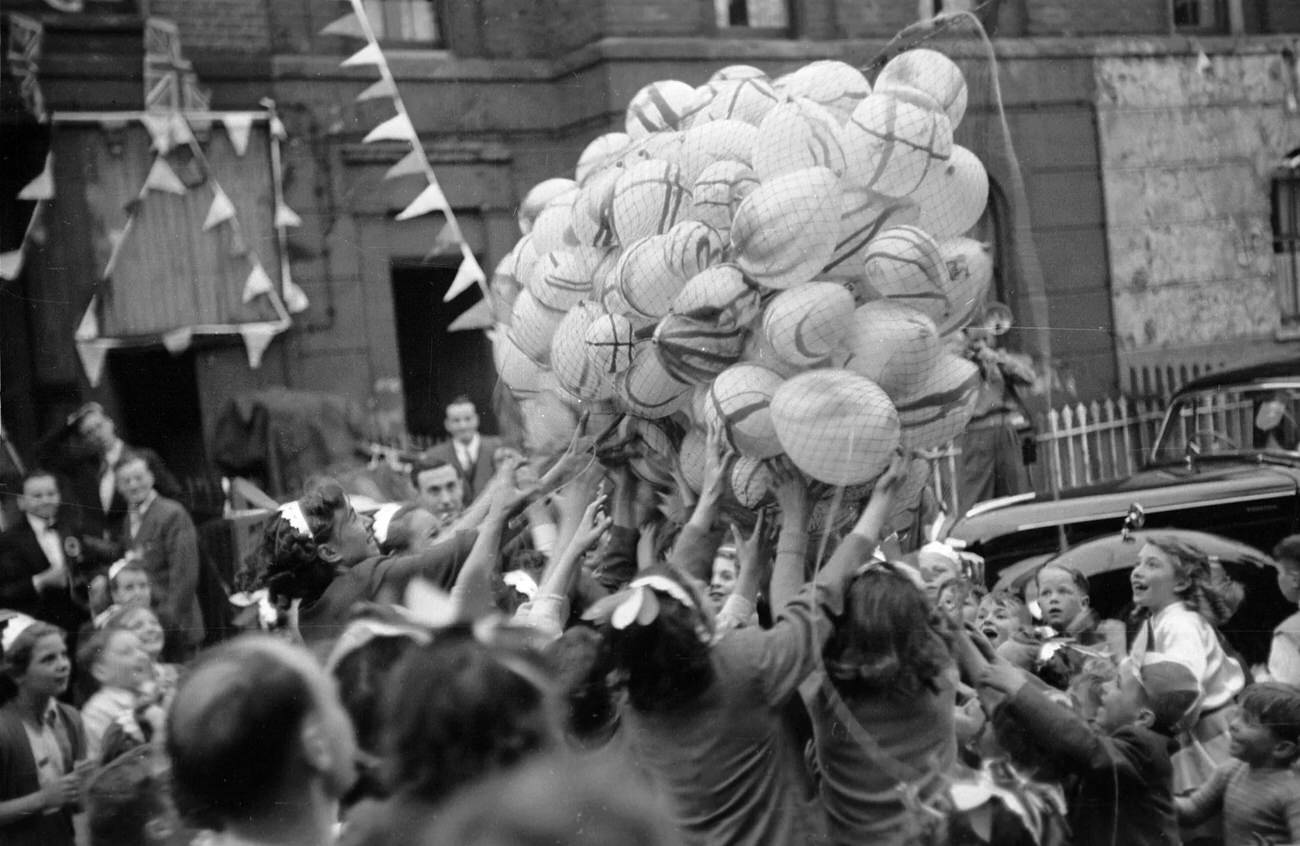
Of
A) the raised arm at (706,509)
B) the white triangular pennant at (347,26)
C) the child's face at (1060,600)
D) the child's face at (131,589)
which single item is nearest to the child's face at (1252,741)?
the child's face at (1060,600)

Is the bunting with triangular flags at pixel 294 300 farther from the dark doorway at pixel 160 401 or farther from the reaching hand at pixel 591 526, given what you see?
the reaching hand at pixel 591 526

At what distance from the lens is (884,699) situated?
3066mm

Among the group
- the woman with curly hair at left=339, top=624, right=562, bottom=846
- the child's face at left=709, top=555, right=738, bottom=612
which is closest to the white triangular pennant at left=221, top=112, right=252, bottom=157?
the child's face at left=709, top=555, right=738, bottom=612

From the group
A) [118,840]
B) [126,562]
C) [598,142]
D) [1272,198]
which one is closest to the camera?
[118,840]

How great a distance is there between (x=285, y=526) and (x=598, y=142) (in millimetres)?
1301

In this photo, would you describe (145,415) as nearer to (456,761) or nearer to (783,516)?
(783,516)

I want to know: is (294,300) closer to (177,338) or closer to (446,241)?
(177,338)

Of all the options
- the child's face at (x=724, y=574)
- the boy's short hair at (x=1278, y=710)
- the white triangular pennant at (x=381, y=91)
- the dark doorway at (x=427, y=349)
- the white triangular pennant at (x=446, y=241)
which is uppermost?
the white triangular pennant at (x=381, y=91)

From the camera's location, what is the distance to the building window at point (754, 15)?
10633 mm

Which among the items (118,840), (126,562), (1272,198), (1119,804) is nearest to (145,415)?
(126,562)

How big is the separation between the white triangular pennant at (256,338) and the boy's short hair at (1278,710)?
7909 mm

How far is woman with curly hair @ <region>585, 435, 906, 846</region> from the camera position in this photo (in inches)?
115

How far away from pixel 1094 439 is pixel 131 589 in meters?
5.21

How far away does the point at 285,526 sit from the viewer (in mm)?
3859
